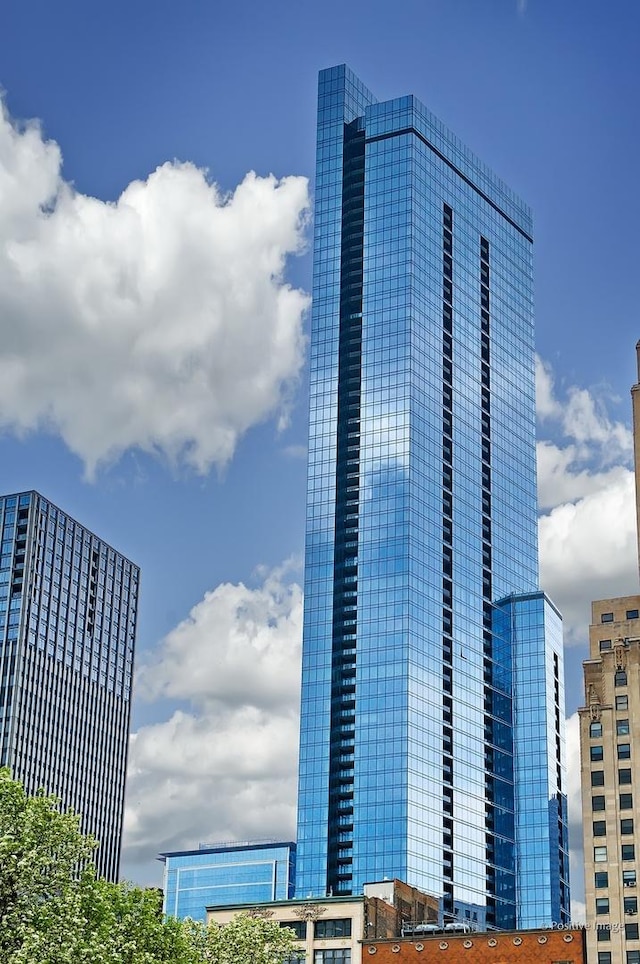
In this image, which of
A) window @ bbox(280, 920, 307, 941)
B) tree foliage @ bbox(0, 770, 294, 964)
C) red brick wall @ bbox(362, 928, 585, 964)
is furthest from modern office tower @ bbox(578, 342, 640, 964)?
tree foliage @ bbox(0, 770, 294, 964)

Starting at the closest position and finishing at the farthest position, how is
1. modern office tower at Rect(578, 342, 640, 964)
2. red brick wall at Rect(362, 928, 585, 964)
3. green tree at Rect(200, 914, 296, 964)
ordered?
green tree at Rect(200, 914, 296, 964), red brick wall at Rect(362, 928, 585, 964), modern office tower at Rect(578, 342, 640, 964)

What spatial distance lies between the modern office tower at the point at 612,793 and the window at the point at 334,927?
2540cm

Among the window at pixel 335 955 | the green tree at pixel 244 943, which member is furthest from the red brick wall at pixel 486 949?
the green tree at pixel 244 943

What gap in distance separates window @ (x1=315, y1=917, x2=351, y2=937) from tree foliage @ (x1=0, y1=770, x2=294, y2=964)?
61.7 m

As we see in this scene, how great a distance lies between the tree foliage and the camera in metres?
76.9

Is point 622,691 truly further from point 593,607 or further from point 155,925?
point 155,925

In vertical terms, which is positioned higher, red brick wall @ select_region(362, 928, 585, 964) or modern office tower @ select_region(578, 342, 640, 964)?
modern office tower @ select_region(578, 342, 640, 964)

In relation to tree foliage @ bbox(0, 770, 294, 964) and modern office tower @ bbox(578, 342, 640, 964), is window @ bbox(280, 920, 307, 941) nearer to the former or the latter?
modern office tower @ bbox(578, 342, 640, 964)

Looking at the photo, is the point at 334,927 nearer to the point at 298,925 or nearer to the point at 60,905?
the point at 298,925

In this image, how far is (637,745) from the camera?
168m

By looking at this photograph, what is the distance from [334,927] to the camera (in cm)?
15538

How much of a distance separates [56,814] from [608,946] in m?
89.1

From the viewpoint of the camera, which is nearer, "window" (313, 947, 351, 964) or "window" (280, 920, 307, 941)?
"window" (313, 947, 351, 964)

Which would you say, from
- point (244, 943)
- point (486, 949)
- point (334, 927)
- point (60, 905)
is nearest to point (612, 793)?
point (486, 949)
